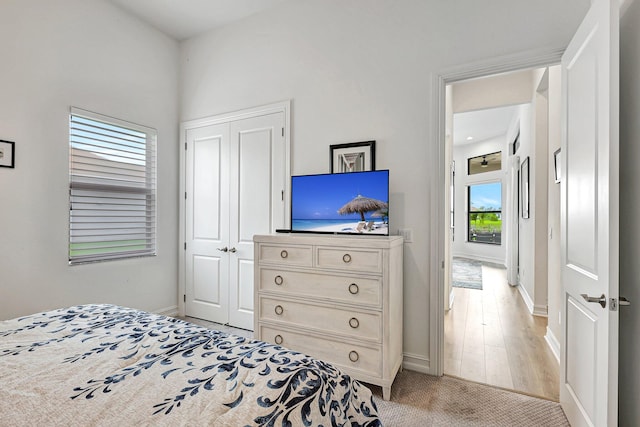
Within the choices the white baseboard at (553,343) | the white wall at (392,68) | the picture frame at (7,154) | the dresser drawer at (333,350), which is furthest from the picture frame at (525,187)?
the picture frame at (7,154)

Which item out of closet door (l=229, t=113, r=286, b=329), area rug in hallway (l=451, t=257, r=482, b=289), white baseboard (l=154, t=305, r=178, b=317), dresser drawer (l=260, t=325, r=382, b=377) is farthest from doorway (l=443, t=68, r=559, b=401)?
white baseboard (l=154, t=305, r=178, b=317)

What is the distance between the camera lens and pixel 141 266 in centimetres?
341

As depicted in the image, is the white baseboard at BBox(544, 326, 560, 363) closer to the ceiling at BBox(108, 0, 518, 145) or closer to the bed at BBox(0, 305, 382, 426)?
the bed at BBox(0, 305, 382, 426)

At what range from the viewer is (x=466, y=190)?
348 inches

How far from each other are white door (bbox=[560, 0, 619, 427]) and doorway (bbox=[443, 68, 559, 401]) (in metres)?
0.61

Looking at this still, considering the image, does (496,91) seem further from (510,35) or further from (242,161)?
(242,161)

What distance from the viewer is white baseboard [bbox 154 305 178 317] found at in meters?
3.60

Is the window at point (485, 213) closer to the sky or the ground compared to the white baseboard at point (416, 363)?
closer to the sky

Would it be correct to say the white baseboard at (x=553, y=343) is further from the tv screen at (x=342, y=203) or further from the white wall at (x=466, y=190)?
the white wall at (x=466, y=190)

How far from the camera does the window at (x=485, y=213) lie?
8.12 meters

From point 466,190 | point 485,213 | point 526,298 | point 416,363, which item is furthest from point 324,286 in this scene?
point 466,190

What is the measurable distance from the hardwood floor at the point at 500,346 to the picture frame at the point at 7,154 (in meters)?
3.75

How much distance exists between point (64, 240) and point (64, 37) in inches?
69.8

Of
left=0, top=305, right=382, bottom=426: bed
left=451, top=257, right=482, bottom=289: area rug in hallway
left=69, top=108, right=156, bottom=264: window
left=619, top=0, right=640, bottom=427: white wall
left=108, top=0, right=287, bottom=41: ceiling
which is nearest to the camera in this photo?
left=0, top=305, right=382, bottom=426: bed
